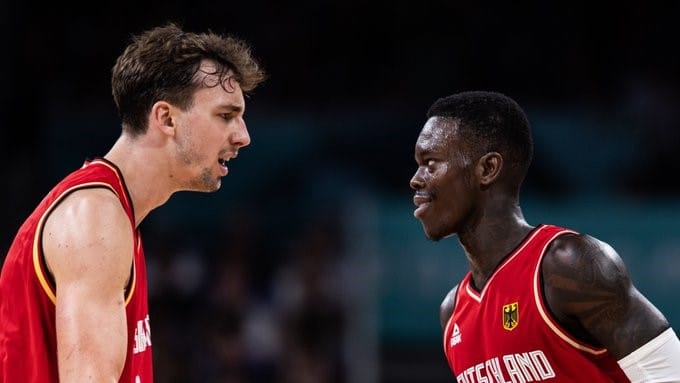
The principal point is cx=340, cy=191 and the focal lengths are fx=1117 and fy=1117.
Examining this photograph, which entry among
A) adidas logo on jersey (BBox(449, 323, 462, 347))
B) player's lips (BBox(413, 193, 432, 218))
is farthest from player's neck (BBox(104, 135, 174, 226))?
adidas logo on jersey (BBox(449, 323, 462, 347))

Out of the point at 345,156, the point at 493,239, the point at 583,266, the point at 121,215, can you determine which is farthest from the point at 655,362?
the point at 345,156

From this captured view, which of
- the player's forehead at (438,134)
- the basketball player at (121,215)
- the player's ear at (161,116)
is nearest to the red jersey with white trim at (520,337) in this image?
the player's forehead at (438,134)

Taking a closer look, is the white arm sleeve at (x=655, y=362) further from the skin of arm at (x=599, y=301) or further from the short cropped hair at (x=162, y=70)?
the short cropped hair at (x=162, y=70)

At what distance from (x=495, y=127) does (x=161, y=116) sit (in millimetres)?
1356

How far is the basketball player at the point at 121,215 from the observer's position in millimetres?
3396

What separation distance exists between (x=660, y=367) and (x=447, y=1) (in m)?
8.15

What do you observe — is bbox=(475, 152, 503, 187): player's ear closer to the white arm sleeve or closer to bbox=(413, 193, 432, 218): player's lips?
bbox=(413, 193, 432, 218): player's lips

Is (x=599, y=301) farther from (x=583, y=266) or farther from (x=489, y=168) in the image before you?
(x=489, y=168)

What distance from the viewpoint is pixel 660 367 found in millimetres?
3832

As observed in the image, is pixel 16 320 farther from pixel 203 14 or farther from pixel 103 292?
pixel 203 14

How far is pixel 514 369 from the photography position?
4.15 m

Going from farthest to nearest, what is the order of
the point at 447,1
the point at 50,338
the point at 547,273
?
1. the point at 447,1
2. the point at 547,273
3. the point at 50,338

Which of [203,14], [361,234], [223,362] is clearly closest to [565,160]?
[361,234]

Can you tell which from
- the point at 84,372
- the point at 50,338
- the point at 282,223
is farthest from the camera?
the point at 282,223
